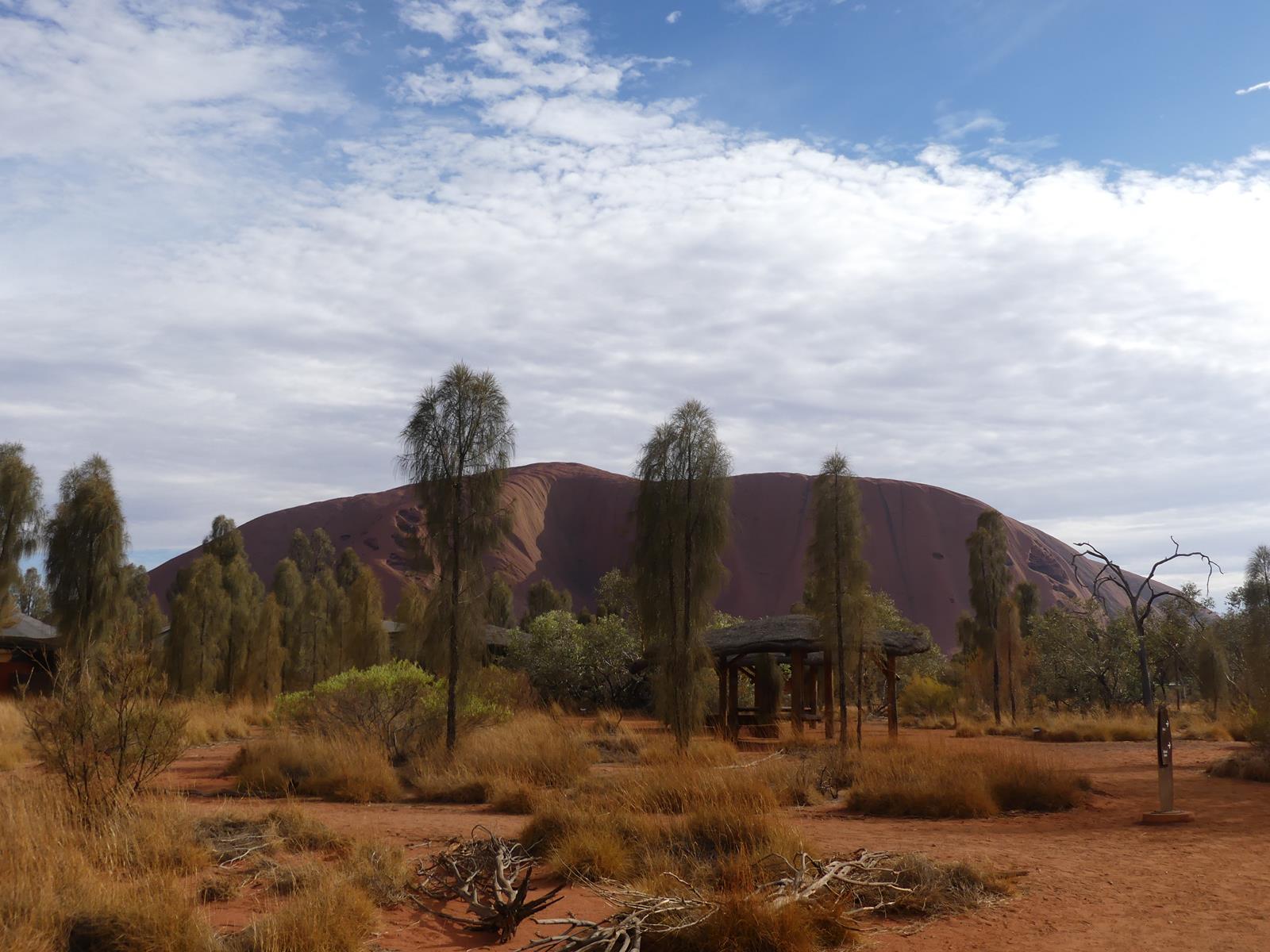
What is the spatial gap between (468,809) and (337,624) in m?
36.1

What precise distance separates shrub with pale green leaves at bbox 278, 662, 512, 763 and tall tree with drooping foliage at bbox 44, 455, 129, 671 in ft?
44.9

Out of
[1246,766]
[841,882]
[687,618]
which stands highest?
[687,618]

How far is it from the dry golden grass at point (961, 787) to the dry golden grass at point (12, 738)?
11966mm

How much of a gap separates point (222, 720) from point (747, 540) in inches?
3414

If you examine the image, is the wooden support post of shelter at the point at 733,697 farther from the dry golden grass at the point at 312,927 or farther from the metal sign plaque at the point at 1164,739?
the dry golden grass at the point at 312,927

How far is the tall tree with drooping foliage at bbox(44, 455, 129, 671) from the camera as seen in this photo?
3058 cm

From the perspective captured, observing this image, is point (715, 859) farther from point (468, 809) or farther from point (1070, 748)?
point (1070, 748)

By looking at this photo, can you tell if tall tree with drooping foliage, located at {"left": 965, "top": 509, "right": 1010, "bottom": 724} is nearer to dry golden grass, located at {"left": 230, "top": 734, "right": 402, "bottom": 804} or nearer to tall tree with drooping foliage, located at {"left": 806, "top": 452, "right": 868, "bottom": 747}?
tall tree with drooping foliage, located at {"left": 806, "top": 452, "right": 868, "bottom": 747}

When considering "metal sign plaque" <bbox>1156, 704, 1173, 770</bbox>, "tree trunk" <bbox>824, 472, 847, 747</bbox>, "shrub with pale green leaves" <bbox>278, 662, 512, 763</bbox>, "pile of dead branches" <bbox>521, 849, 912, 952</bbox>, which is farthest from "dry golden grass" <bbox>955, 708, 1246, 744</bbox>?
"pile of dead branches" <bbox>521, 849, 912, 952</bbox>

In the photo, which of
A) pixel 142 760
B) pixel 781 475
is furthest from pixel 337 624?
pixel 781 475

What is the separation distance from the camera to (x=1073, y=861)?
9.49m

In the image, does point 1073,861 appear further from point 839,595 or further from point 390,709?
point 839,595

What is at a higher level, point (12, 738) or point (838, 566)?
point (838, 566)

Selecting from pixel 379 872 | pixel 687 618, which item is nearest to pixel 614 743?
pixel 687 618
